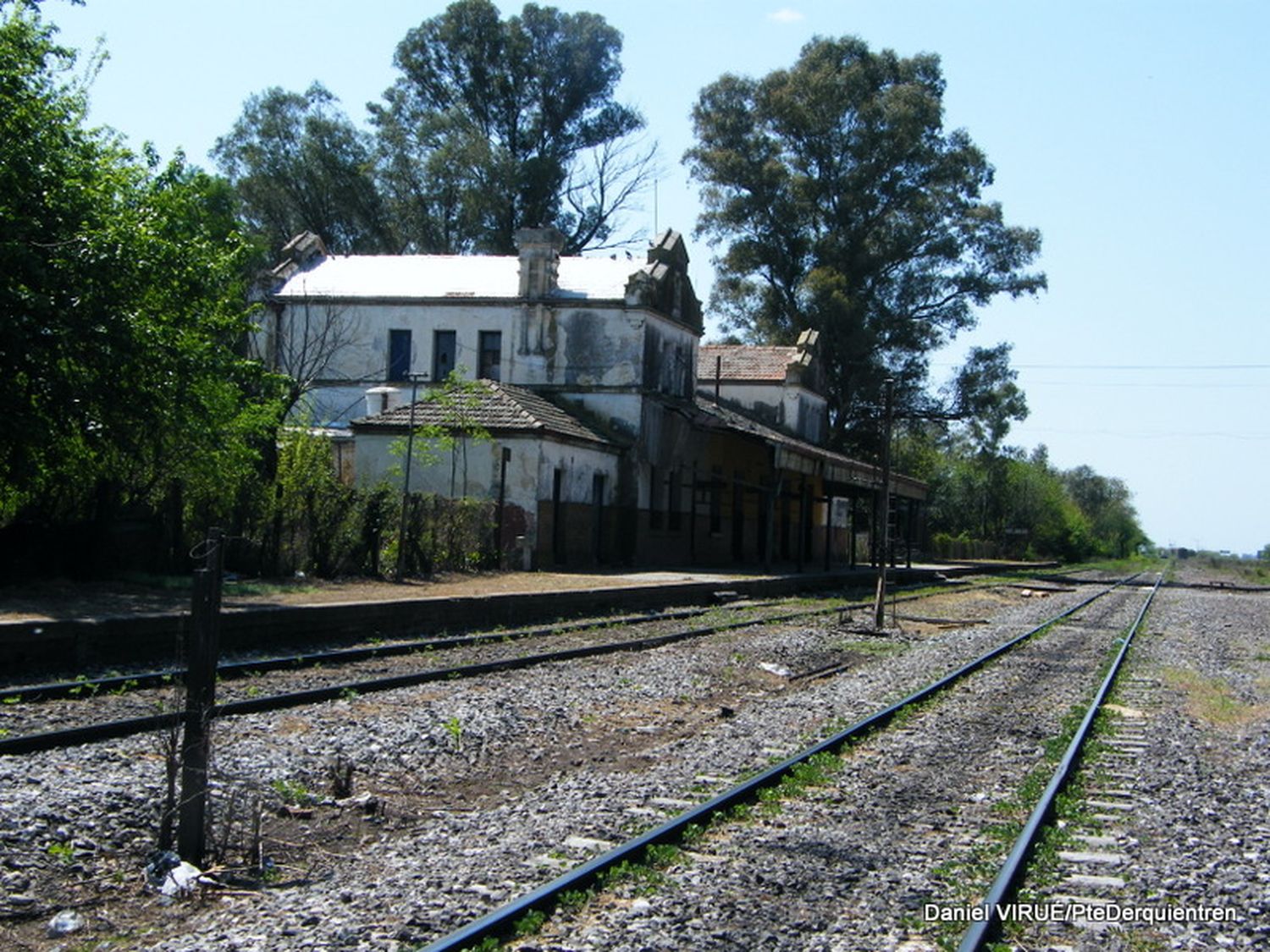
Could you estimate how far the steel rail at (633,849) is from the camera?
5273 mm

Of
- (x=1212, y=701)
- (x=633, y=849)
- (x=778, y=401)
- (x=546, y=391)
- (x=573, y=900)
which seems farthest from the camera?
(x=778, y=401)

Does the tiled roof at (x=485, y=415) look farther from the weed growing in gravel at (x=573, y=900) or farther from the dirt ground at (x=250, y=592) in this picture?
the weed growing in gravel at (x=573, y=900)

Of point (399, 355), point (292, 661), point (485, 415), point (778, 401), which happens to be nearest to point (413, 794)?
point (292, 661)

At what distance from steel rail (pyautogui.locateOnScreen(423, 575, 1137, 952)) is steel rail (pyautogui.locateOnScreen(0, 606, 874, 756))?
7.68 feet

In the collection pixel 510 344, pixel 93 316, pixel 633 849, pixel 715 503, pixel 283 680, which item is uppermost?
pixel 510 344

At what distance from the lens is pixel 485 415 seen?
31156 mm

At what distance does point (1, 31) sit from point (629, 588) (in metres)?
13.3

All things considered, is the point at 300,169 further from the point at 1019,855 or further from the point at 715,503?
the point at 1019,855

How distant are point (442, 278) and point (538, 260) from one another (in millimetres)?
4172

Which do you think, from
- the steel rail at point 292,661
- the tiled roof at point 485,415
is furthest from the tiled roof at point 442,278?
the steel rail at point 292,661

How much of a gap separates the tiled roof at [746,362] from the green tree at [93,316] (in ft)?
104

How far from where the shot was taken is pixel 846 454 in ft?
A: 184

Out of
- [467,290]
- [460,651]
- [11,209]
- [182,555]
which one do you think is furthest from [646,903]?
[467,290]

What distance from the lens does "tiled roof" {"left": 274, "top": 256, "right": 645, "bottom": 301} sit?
37500mm
